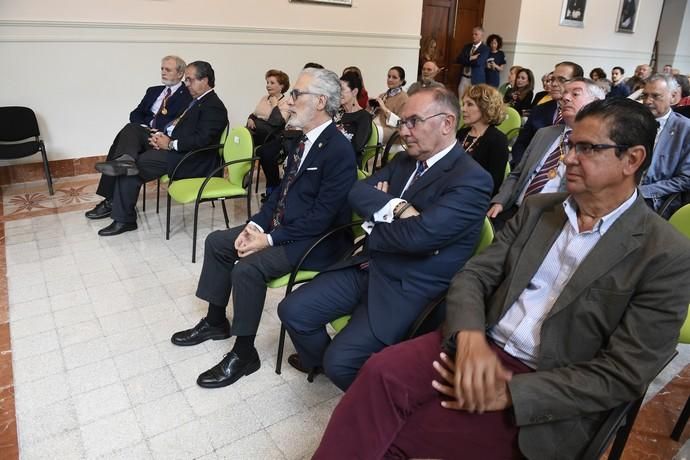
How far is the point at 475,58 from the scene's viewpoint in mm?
7367

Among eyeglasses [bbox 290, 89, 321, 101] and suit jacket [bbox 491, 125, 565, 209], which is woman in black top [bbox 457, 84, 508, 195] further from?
eyeglasses [bbox 290, 89, 321, 101]

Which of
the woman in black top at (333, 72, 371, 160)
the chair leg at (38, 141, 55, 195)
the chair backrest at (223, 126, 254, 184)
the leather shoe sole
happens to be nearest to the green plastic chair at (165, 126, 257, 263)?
the chair backrest at (223, 126, 254, 184)

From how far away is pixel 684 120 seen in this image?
2.60 m

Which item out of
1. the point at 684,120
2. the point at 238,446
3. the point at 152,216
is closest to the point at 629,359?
the point at 238,446

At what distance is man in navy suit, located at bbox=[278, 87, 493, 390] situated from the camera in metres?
1.65

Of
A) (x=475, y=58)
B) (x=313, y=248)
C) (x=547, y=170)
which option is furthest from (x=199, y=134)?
(x=475, y=58)

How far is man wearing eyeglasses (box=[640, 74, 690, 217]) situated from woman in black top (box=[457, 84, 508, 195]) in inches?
29.0

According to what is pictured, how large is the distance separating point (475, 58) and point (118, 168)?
5.78 meters

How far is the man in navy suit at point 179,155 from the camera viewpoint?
349 cm

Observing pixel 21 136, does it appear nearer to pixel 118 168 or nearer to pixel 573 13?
pixel 118 168

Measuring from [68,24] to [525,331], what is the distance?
4.77 m

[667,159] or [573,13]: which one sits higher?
[573,13]

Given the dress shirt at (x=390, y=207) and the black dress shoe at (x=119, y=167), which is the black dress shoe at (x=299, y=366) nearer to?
the dress shirt at (x=390, y=207)

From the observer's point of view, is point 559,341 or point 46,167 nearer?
point 559,341
